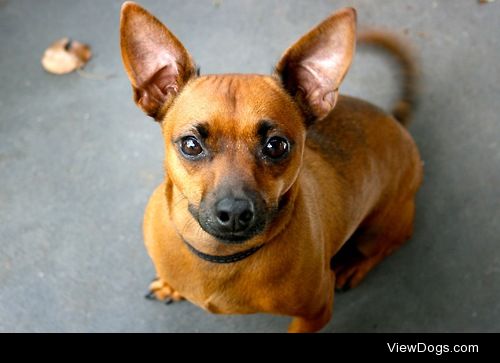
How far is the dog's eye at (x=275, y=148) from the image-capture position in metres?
2.09

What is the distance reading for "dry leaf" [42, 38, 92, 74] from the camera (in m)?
3.72

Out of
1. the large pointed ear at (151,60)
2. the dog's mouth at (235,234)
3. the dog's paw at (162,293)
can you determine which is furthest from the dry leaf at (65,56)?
the dog's mouth at (235,234)

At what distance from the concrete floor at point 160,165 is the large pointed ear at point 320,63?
4.19ft

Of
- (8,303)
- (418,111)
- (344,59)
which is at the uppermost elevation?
(344,59)

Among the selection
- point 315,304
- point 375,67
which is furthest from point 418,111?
point 315,304

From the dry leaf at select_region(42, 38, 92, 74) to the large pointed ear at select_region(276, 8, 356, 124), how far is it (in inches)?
77.0

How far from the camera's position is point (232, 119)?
2029 millimetres

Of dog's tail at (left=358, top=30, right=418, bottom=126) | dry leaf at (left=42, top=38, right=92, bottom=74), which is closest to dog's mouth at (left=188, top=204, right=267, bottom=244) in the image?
dog's tail at (left=358, top=30, right=418, bottom=126)

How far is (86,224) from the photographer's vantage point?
3322mm

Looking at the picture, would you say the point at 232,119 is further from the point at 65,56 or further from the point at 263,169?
the point at 65,56
